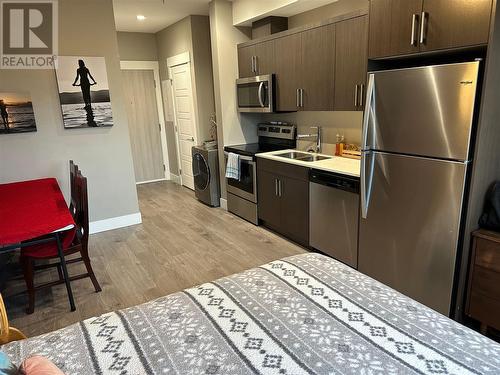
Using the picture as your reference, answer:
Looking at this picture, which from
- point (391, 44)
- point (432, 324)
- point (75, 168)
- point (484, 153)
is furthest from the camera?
point (75, 168)

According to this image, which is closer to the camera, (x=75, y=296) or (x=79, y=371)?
(x=79, y=371)

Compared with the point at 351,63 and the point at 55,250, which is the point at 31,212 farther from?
the point at 351,63

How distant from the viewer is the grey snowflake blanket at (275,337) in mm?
1005

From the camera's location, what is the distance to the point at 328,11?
352cm

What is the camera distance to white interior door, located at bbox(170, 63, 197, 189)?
5488 millimetres

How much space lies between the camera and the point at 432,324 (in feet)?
3.83

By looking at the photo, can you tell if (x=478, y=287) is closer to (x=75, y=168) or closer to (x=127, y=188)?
(x=75, y=168)

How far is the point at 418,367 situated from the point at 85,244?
259 cm

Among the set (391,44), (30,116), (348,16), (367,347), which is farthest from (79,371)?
(30,116)

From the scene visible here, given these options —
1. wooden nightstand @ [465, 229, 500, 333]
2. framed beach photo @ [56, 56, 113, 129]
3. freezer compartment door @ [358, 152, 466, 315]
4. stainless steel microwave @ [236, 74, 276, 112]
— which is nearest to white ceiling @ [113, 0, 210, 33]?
framed beach photo @ [56, 56, 113, 129]

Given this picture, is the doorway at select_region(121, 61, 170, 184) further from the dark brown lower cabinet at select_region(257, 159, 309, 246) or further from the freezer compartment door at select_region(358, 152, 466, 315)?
the freezer compartment door at select_region(358, 152, 466, 315)

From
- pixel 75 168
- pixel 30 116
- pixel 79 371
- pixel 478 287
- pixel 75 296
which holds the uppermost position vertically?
pixel 30 116

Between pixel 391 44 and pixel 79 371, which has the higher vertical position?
pixel 391 44

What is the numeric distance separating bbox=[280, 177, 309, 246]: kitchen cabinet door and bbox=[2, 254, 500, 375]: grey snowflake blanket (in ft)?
6.30
